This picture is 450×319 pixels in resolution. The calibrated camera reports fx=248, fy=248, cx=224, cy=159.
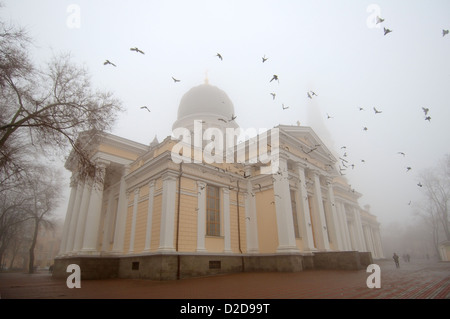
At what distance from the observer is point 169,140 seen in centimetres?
1582

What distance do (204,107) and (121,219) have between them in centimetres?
1638

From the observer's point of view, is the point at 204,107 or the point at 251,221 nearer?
the point at 251,221

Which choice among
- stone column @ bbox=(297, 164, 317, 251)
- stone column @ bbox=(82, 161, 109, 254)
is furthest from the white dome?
stone column @ bbox=(82, 161, 109, 254)

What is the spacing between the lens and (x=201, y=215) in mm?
15609

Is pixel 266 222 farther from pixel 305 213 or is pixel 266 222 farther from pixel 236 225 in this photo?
pixel 305 213

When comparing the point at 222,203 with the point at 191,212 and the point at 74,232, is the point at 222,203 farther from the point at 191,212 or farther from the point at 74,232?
the point at 74,232

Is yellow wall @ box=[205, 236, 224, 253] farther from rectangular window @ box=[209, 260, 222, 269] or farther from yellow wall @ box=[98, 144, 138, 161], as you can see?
yellow wall @ box=[98, 144, 138, 161]

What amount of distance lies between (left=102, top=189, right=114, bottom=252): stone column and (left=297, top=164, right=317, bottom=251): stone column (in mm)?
14746

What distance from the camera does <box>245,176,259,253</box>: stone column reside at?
17723 millimetres

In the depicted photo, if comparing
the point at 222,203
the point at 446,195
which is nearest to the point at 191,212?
the point at 222,203

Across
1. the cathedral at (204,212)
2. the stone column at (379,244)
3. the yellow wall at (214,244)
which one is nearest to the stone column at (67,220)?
the cathedral at (204,212)

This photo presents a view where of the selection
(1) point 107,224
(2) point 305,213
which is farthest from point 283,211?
(1) point 107,224

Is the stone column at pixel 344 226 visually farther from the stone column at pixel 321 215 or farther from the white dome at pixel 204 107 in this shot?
the white dome at pixel 204 107
